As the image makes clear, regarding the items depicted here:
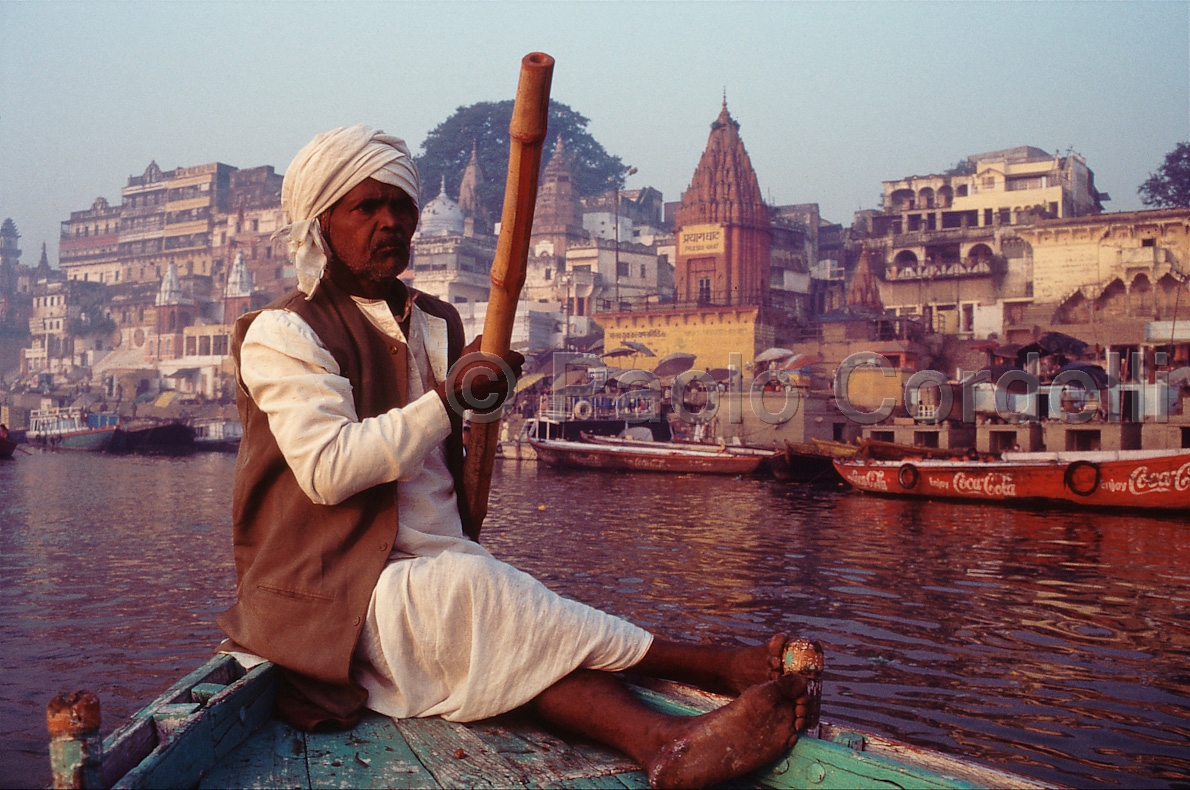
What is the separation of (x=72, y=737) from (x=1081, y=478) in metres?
16.6

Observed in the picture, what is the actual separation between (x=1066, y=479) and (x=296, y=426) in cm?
1602

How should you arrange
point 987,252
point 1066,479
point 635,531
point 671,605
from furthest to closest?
point 987,252
point 1066,479
point 635,531
point 671,605

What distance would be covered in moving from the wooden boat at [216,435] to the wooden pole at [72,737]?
40.1m

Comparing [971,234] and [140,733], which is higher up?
[971,234]

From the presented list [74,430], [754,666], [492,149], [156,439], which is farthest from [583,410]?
[492,149]

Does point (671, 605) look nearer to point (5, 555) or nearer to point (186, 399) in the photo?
point (5, 555)

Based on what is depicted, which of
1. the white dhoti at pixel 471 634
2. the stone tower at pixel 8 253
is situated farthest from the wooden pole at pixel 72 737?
the stone tower at pixel 8 253

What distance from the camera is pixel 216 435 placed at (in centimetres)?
4209

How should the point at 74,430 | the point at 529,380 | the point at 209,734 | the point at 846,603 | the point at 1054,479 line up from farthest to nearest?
1. the point at 74,430
2. the point at 529,380
3. the point at 1054,479
4. the point at 846,603
5. the point at 209,734

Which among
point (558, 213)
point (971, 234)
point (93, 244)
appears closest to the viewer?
point (971, 234)

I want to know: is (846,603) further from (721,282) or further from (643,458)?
(721,282)

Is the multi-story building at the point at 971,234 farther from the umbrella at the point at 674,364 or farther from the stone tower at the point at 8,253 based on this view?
the stone tower at the point at 8,253

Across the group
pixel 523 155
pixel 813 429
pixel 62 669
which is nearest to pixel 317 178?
pixel 523 155

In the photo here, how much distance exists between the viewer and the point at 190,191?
76375 mm
